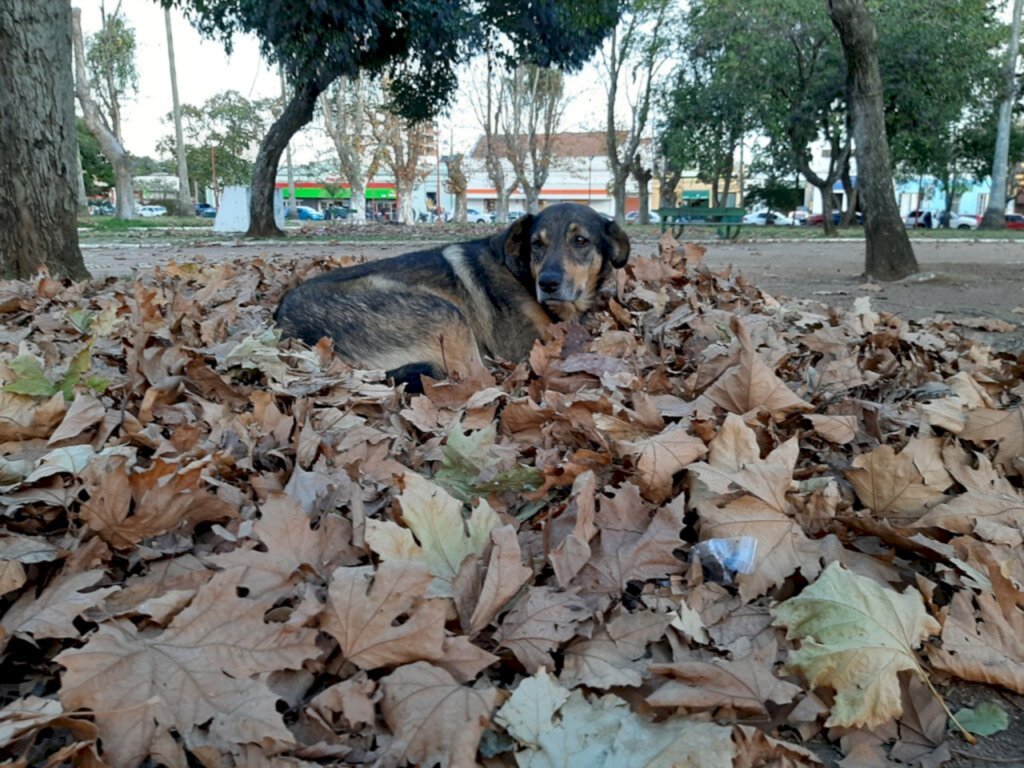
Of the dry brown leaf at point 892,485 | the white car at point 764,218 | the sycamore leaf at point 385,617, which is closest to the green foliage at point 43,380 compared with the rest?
the sycamore leaf at point 385,617

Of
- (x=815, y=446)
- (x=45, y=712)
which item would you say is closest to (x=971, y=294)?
(x=815, y=446)

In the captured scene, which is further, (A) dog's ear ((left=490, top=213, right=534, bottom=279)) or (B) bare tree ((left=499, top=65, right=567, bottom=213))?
(B) bare tree ((left=499, top=65, right=567, bottom=213))

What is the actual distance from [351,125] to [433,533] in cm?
4859

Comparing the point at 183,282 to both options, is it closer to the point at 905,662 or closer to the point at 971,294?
the point at 905,662

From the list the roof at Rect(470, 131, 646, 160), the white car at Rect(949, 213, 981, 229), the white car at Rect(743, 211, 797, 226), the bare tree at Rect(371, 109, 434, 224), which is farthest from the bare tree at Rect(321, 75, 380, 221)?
the white car at Rect(949, 213, 981, 229)

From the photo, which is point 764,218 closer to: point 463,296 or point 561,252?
point 561,252

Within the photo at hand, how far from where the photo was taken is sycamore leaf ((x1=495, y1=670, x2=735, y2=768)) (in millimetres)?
1197

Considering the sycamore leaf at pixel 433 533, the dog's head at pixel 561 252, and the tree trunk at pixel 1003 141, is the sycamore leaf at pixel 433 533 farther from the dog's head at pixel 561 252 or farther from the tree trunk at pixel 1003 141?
the tree trunk at pixel 1003 141

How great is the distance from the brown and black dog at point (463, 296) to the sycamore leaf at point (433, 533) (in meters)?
→ 1.70

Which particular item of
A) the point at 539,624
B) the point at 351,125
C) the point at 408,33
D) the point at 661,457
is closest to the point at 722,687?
the point at 539,624

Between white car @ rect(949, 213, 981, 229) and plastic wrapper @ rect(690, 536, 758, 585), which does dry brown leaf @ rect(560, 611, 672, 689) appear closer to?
plastic wrapper @ rect(690, 536, 758, 585)

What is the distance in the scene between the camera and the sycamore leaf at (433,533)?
168cm

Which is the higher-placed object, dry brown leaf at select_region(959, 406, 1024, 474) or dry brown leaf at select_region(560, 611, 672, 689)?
dry brown leaf at select_region(959, 406, 1024, 474)

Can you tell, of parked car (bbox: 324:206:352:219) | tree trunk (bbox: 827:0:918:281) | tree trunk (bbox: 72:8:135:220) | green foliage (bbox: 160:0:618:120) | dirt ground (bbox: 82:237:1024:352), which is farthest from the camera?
parked car (bbox: 324:206:352:219)
